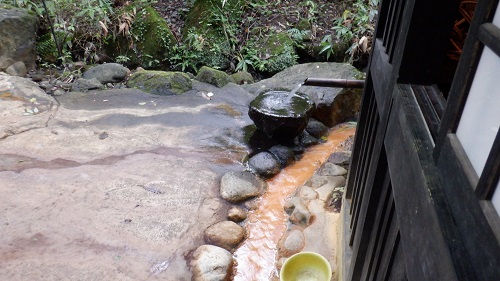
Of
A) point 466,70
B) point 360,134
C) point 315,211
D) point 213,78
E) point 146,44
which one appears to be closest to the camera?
point 466,70

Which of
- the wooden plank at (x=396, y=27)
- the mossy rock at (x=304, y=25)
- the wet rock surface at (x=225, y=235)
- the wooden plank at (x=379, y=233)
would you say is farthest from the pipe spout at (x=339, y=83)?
Result: the mossy rock at (x=304, y=25)

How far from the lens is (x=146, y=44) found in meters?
8.55

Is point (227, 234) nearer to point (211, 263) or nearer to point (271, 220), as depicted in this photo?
point (211, 263)

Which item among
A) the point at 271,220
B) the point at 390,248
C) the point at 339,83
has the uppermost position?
the point at 390,248

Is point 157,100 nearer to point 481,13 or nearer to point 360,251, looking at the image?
point 360,251

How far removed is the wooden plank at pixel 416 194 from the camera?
37.0 inches

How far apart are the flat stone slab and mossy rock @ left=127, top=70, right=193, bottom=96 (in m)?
0.33

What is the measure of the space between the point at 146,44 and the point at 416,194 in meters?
8.30

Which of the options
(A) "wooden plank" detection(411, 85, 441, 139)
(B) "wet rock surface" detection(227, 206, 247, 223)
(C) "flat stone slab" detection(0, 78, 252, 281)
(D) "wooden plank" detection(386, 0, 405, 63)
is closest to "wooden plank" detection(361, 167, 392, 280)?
(A) "wooden plank" detection(411, 85, 441, 139)

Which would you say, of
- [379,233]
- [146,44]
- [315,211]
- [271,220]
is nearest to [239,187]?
[271,220]

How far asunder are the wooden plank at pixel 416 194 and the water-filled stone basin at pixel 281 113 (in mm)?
3593

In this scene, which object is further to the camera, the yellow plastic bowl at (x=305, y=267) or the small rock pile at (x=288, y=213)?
the small rock pile at (x=288, y=213)

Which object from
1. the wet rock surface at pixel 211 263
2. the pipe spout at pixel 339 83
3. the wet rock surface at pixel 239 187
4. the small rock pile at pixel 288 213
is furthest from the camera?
the wet rock surface at pixel 239 187

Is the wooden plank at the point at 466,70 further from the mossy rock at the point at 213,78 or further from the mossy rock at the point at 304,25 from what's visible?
the mossy rock at the point at 304,25
